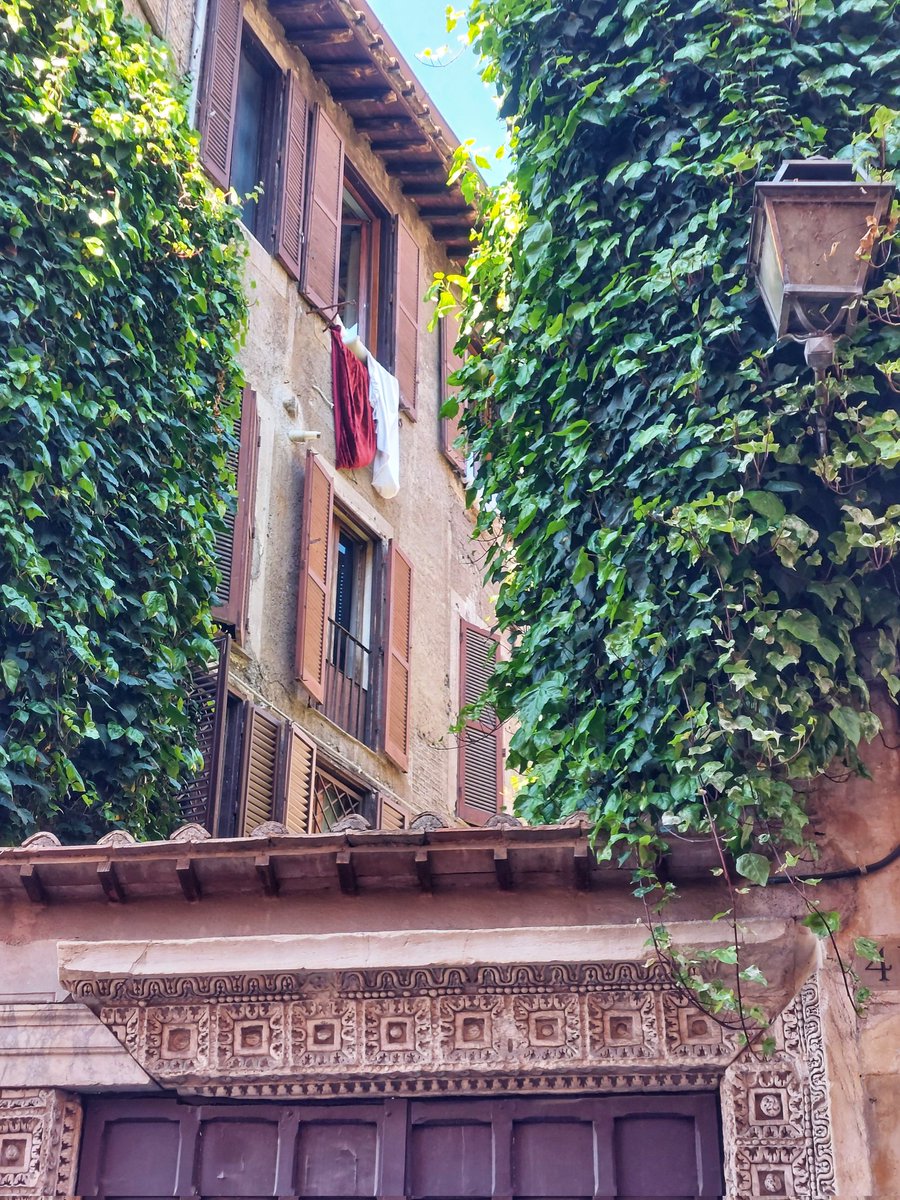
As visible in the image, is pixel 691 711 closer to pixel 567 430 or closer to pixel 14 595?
pixel 567 430

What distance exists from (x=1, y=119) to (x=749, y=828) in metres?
5.47

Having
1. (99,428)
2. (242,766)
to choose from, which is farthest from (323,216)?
(99,428)

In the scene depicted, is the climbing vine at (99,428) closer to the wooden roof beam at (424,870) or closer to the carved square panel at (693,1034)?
the wooden roof beam at (424,870)

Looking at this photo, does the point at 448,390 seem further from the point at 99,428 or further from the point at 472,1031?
the point at 472,1031

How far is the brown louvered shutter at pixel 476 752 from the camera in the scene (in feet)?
44.0

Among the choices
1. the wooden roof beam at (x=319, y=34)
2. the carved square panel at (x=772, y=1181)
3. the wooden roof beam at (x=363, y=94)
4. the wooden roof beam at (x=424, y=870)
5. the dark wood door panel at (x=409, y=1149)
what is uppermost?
the wooden roof beam at (x=363, y=94)

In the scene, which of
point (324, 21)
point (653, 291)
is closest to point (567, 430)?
point (653, 291)

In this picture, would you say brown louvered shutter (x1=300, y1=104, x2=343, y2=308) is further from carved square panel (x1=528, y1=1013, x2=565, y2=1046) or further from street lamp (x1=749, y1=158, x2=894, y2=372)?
carved square panel (x1=528, y1=1013, x2=565, y2=1046)

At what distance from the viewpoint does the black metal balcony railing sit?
11844 millimetres

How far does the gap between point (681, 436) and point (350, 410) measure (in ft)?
23.3

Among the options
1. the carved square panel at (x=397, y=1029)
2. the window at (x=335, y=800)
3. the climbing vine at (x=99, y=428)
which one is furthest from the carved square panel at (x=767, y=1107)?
the window at (x=335, y=800)

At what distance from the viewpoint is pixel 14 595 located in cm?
713

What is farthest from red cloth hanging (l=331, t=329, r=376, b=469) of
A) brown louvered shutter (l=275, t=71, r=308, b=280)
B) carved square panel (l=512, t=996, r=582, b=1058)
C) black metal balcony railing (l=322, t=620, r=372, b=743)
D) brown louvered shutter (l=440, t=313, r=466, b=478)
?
carved square panel (l=512, t=996, r=582, b=1058)

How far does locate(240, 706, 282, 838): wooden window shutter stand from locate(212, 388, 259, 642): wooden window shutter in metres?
0.63
